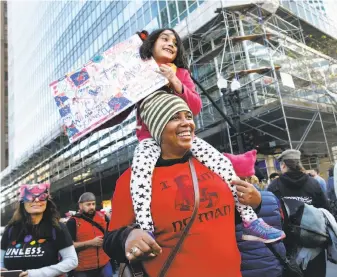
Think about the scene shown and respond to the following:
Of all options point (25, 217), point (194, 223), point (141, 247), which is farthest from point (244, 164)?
point (25, 217)

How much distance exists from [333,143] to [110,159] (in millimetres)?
13784

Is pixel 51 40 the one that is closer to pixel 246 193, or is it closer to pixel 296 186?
pixel 296 186

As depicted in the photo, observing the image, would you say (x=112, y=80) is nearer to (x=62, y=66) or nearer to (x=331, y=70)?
(x=331, y=70)

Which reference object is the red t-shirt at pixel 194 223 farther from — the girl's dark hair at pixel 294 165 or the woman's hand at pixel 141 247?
the girl's dark hair at pixel 294 165

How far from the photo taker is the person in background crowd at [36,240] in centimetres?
274

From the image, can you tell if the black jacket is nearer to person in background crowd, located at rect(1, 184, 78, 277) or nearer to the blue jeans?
person in background crowd, located at rect(1, 184, 78, 277)

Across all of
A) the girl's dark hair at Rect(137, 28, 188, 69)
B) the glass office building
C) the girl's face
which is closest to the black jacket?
the girl's dark hair at Rect(137, 28, 188, 69)

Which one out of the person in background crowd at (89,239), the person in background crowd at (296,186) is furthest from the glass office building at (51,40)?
the person in background crowd at (296,186)

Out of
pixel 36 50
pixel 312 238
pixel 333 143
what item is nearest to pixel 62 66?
pixel 36 50

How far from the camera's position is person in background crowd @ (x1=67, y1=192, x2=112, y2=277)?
4430 millimetres

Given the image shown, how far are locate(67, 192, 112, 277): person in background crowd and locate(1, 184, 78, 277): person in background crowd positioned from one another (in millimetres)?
1563

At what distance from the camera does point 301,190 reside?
3.74 metres

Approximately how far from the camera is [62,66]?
37.1m

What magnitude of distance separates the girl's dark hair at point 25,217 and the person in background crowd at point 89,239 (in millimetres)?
1503
